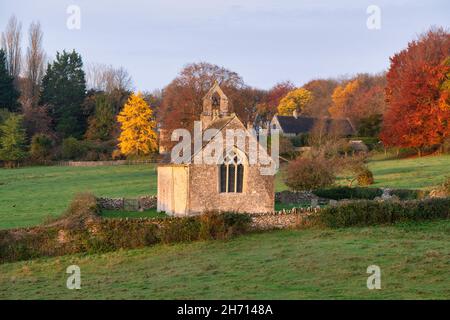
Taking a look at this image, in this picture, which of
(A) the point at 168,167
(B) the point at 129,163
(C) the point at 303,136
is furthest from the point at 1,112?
(A) the point at 168,167

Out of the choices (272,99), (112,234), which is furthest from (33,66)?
(112,234)

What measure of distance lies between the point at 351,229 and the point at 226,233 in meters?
5.15

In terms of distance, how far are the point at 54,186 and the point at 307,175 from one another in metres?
22.2

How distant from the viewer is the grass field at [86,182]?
36.8 m

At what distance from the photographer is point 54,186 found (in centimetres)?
5044

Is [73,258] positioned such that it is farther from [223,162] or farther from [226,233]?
[223,162]

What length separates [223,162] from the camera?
30.1 metres

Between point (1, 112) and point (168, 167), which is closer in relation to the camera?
point (168, 167)

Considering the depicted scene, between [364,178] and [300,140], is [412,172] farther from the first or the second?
[300,140]

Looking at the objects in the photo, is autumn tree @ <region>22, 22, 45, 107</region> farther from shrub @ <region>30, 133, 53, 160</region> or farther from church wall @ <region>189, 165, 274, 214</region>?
church wall @ <region>189, 165, 274, 214</region>

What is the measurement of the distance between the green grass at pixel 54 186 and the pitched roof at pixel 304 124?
77.5ft

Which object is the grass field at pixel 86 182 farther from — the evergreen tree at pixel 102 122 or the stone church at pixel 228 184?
the evergreen tree at pixel 102 122
